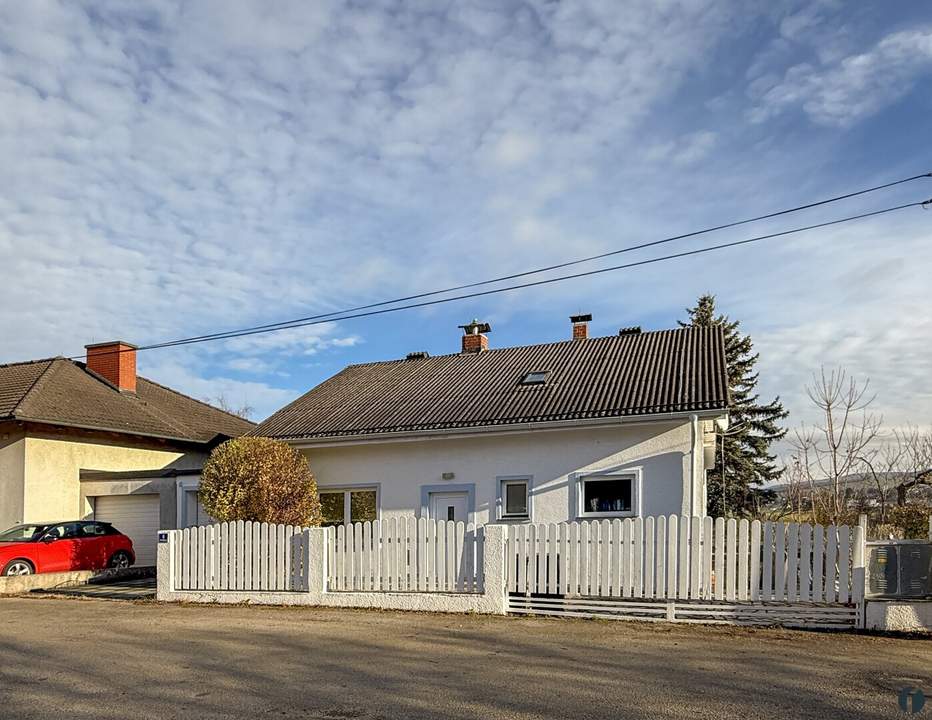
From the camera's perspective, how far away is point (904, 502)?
22.5 meters

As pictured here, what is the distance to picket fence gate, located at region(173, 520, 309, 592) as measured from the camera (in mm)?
13734

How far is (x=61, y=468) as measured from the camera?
21.0 meters

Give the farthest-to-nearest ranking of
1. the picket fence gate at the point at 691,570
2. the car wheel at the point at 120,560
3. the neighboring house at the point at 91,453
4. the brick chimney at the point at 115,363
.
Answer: the brick chimney at the point at 115,363 → the neighboring house at the point at 91,453 → the car wheel at the point at 120,560 → the picket fence gate at the point at 691,570

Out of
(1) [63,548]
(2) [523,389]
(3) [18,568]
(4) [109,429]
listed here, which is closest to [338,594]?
(2) [523,389]

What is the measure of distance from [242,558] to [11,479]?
359 inches

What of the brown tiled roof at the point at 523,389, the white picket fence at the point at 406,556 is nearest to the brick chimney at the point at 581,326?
the brown tiled roof at the point at 523,389

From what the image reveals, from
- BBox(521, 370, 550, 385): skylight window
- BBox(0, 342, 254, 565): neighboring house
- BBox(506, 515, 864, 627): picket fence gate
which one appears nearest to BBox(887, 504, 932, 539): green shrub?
BBox(506, 515, 864, 627): picket fence gate

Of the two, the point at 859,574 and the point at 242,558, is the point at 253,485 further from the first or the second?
the point at 859,574

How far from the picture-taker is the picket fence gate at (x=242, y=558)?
13734 mm

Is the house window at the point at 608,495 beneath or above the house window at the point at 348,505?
above

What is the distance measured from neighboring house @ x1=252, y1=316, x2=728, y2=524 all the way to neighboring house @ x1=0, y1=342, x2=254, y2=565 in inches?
157

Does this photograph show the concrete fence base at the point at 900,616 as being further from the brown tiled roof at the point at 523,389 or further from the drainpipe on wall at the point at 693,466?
the brown tiled roof at the point at 523,389

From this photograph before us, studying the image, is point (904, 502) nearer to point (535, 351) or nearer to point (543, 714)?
point (535, 351)

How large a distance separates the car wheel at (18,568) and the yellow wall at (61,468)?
2.25m
